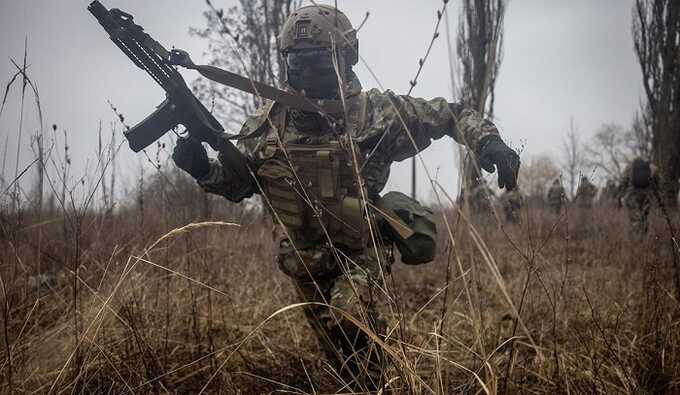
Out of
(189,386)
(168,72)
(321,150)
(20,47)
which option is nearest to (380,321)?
(321,150)

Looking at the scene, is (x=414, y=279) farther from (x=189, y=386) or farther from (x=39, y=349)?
(x=39, y=349)

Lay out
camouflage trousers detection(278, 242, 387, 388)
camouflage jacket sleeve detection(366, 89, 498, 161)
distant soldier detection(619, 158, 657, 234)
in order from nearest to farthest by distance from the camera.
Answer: camouflage trousers detection(278, 242, 387, 388) < camouflage jacket sleeve detection(366, 89, 498, 161) < distant soldier detection(619, 158, 657, 234)

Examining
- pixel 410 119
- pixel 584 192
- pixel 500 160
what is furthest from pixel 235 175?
pixel 584 192

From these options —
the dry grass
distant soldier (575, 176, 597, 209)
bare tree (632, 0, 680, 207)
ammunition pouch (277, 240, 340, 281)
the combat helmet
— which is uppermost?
bare tree (632, 0, 680, 207)

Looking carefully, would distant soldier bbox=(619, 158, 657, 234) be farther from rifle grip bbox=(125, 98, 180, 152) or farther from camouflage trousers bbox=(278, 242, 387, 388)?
rifle grip bbox=(125, 98, 180, 152)

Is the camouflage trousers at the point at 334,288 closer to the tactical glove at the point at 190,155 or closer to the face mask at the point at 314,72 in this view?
the tactical glove at the point at 190,155

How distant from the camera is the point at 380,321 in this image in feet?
5.29

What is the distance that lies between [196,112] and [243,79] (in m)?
0.26

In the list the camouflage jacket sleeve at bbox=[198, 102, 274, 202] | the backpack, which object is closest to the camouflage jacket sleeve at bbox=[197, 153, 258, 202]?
the camouflage jacket sleeve at bbox=[198, 102, 274, 202]

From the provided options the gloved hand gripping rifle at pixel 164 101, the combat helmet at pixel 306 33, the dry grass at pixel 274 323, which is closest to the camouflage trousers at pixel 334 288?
the dry grass at pixel 274 323

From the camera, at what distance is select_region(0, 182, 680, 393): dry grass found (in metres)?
1.09

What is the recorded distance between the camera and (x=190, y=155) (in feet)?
5.59

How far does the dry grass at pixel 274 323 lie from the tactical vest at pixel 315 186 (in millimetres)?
377

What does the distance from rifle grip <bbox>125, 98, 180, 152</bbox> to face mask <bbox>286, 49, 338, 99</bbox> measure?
1.76 feet
